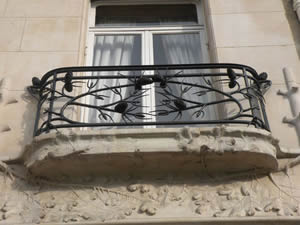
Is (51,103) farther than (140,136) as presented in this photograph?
Yes

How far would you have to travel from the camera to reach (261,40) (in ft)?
16.8

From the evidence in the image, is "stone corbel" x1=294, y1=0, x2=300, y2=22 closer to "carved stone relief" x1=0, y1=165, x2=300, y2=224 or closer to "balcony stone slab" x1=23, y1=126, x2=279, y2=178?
"balcony stone slab" x1=23, y1=126, x2=279, y2=178

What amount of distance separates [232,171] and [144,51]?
6.99 feet

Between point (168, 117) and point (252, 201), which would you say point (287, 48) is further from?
point (252, 201)

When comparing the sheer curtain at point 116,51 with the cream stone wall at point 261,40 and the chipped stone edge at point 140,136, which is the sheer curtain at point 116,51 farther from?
the chipped stone edge at point 140,136

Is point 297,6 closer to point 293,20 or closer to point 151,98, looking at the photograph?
point 293,20

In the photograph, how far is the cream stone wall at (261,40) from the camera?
4605 mm

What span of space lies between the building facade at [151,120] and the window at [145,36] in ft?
0.06

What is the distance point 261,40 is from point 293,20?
58 centimetres

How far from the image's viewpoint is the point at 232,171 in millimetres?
4000

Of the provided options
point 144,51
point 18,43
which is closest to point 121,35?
point 144,51

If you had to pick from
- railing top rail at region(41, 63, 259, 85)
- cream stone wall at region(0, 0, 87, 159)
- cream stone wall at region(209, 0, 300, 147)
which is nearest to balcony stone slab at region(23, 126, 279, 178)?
cream stone wall at region(0, 0, 87, 159)

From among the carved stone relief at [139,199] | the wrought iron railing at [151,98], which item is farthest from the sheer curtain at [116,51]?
the carved stone relief at [139,199]

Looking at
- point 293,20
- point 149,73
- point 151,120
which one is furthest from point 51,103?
point 293,20
